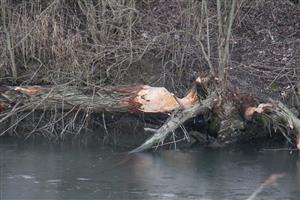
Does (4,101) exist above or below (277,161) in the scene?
above

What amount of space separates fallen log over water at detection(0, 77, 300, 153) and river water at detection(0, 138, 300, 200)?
446 millimetres

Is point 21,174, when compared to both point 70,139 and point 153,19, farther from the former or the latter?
point 153,19

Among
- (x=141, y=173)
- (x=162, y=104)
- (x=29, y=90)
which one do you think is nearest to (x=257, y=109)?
(x=162, y=104)

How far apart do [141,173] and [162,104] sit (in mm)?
2093

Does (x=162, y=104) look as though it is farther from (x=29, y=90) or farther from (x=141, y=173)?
(x=29, y=90)

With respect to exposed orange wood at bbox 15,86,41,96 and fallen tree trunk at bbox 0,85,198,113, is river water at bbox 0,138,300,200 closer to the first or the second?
fallen tree trunk at bbox 0,85,198,113

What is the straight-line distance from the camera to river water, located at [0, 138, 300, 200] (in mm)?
8258

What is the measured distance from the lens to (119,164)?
980 cm

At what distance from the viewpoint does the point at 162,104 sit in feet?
36.6

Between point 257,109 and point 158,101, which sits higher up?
point 158,101

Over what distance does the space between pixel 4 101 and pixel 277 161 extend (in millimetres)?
4711

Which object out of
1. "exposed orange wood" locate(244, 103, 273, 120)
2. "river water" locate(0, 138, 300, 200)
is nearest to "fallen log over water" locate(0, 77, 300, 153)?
"exposed orange wood" locate(244, 103, 273, 120)

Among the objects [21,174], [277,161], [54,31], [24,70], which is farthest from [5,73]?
[277,161]

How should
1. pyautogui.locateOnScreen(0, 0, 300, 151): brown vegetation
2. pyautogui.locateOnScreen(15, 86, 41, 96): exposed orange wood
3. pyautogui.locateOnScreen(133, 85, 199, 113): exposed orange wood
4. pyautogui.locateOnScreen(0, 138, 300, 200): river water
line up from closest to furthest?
pyautogui.locateOnScreen(0, 138, 300, 200): river water, pyautogui.locateOnScreen(133, 85, 199, 113): exposed orange wood, pyautogui.locateOnScreen(0, 0, 300, 151): brown vegetation, pyautogui.locateOnScreen(15, 86, 41, 96): exposed orange wood
